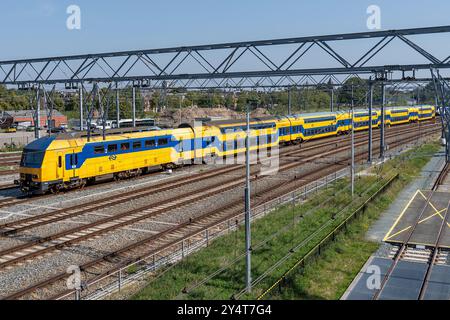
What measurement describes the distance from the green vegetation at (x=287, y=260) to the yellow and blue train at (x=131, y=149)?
12.2 m

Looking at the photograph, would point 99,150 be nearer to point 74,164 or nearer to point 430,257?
point 74,164

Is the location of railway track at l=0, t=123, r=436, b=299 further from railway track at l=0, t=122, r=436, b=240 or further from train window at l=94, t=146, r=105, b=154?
train window at l=94, t=146, r=105, b=154

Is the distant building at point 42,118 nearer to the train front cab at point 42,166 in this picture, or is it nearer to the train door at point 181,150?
the train door at point 181,150

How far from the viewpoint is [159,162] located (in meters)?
35.3

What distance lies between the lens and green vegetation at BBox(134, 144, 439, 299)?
14625mm

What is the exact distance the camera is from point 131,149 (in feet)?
107

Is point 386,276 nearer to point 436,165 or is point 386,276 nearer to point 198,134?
point 198,134

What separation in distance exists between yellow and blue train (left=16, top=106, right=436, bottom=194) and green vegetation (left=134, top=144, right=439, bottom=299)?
12174 millimetres

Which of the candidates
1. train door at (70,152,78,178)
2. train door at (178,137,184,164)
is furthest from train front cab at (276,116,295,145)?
train door at (70,152,78,178)

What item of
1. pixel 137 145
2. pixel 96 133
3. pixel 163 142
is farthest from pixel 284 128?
pixel 96 133

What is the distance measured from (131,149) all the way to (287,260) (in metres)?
17.9

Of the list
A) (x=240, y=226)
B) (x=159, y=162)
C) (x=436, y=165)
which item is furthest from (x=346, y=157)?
(x=240, y=226)
